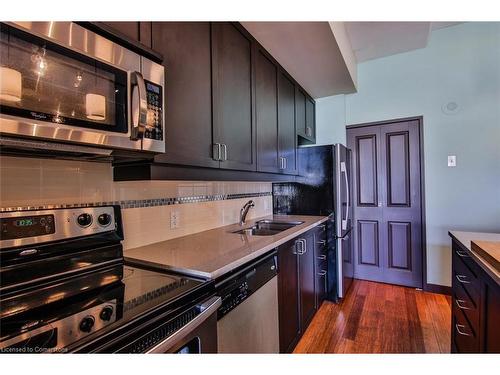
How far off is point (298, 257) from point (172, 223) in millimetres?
925

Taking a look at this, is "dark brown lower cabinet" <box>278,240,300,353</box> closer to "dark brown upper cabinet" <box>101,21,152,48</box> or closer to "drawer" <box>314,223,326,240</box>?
"drawer" <box>314,223,326,240</box>

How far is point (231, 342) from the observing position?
1.16 metres

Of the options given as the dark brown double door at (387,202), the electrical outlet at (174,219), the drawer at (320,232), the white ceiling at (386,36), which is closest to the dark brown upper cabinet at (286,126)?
the drawer at (320,232)

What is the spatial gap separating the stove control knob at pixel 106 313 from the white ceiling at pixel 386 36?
2.71 metres

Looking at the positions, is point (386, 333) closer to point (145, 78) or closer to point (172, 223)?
point (172, 223)

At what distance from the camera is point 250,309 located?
50.9 inches

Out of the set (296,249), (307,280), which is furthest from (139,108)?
(307,280)

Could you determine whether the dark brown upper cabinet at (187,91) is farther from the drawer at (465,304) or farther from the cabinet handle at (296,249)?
the drawer at (465,304)

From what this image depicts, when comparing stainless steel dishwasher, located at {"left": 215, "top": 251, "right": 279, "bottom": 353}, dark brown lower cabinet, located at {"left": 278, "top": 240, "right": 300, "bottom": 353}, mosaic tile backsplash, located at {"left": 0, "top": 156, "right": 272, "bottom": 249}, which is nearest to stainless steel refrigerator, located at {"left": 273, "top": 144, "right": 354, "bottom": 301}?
mosaic tile backsplash, located at {"left": 0, "top": 156, "right": 272, "bottom": 249}

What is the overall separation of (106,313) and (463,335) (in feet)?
6.10

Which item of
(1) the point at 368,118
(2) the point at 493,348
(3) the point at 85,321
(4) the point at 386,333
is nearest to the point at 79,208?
(3) the point at 85,321

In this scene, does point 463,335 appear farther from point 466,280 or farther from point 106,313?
point 106,313

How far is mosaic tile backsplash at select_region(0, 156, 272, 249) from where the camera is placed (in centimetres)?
98

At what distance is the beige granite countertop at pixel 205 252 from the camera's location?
42.5 inches
